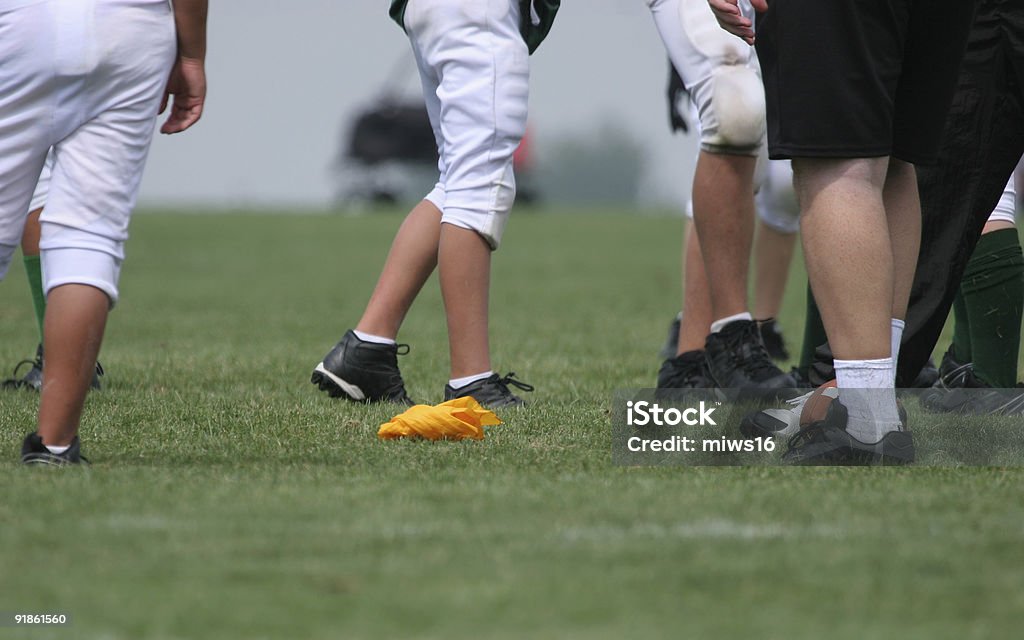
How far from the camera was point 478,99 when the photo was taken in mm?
4012

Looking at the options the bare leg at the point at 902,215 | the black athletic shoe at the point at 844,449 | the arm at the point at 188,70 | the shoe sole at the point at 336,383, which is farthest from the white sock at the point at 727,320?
the arm at the point at 188,70

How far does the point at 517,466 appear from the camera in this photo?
309 centimetres

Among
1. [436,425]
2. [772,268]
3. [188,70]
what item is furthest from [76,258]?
[772,268]

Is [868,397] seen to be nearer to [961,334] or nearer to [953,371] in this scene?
[953,371]

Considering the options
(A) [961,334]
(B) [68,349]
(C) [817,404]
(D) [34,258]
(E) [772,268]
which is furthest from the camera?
(E) [772,268]

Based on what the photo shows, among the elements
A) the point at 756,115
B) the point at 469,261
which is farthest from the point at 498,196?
the point at 756,115

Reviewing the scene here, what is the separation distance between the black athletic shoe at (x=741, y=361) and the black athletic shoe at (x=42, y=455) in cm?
192

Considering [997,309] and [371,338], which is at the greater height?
[997,309]

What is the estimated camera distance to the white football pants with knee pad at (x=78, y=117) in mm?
2947

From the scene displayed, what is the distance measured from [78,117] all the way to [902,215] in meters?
1.89

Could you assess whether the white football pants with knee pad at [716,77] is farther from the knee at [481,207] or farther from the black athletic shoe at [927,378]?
the black athletic shoe at [927,378]

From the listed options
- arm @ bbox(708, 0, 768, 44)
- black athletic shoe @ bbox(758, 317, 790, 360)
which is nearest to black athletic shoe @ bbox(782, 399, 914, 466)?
arm @ bbox(708, 0, 768, 44)

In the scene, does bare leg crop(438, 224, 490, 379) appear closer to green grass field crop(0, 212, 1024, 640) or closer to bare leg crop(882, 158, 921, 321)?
green grass field crop(0, 212, 1024, 640)

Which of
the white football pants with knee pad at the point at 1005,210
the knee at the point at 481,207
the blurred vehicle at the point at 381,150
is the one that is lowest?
the blurred vehicle at the point at 381,150
